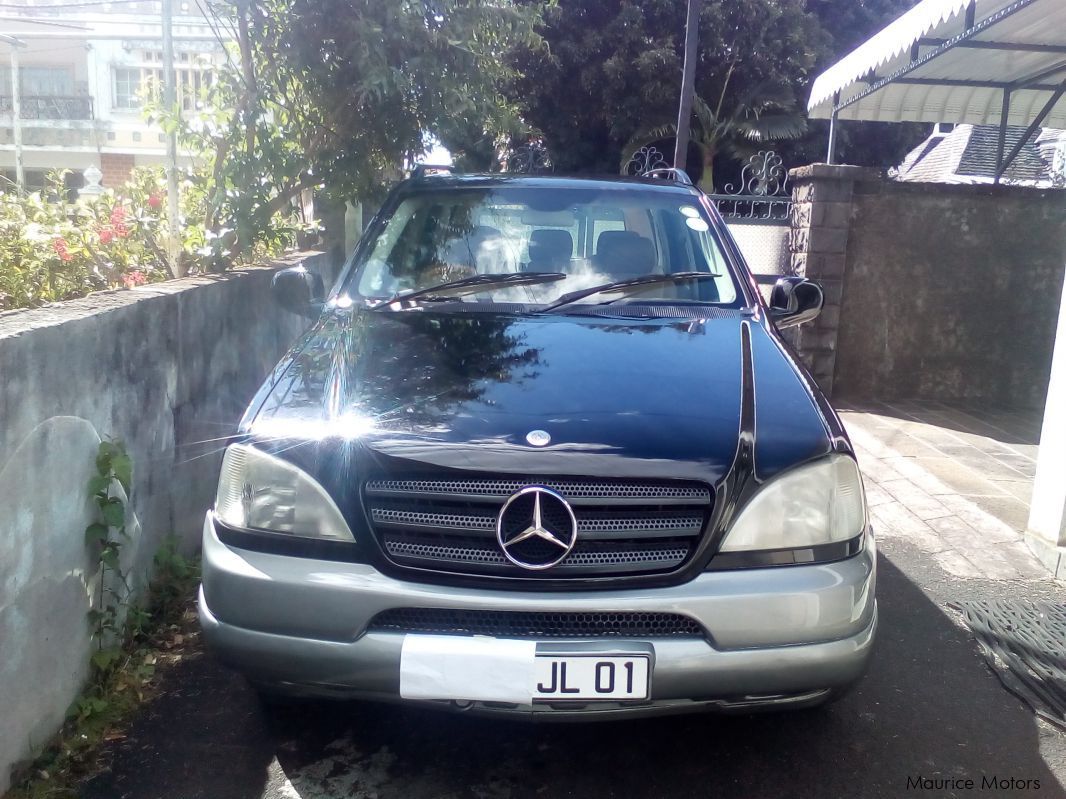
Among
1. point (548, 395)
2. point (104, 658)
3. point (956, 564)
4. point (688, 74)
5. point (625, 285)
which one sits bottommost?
point (956, 564)

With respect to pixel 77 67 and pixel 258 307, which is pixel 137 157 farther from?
pixel 258 307

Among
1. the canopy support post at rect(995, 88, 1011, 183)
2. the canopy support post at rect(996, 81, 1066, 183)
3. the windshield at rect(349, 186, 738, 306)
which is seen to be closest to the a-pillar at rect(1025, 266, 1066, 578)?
the windshield at rect(349, 186, 738, 306)

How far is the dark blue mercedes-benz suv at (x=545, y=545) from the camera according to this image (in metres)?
2.30

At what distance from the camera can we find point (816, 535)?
246cm

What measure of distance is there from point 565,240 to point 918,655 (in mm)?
2075

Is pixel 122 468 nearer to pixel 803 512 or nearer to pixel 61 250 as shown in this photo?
pixel 61 250

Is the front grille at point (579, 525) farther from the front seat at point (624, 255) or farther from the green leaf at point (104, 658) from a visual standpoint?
the front seat at point (624, 255)

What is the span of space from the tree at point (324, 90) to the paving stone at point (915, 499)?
3.29 meters

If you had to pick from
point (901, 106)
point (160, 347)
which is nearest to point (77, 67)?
point (901, 106)

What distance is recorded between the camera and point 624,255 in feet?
12.5

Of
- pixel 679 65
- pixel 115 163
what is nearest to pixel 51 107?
pixel 115 163

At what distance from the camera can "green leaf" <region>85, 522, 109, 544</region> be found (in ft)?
9.53

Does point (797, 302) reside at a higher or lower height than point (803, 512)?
higher

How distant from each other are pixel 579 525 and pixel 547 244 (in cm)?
174
